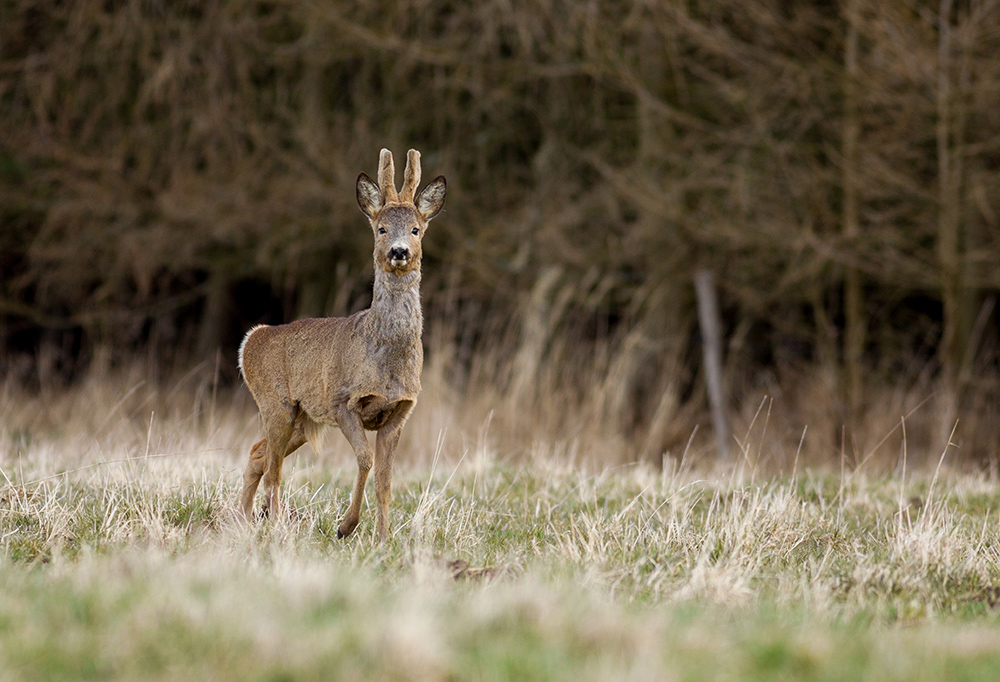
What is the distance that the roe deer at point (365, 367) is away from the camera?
5008 mm

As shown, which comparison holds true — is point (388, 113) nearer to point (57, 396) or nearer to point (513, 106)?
point (513, 106)

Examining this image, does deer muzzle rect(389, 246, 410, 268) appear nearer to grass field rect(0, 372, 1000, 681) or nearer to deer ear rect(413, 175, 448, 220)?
deer ear rect(413, 175, 448, 220)

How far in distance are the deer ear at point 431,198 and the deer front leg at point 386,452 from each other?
0.89 meters

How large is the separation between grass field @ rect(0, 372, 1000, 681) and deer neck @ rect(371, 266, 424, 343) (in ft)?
2.75

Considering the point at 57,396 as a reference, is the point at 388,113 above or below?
above

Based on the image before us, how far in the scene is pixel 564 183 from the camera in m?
13.8

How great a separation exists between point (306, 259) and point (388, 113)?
2.40m

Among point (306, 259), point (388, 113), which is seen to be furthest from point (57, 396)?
point (388, 113)

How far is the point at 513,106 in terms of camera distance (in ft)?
47.6

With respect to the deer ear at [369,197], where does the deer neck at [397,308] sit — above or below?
below

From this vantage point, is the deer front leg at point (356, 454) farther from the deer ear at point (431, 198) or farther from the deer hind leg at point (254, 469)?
the deer ear at point (431, 198)

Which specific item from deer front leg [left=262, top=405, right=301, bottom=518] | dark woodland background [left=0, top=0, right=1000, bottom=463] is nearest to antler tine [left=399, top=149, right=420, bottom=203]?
deer front leg [left=262, top=405, right=301, bottom=518]

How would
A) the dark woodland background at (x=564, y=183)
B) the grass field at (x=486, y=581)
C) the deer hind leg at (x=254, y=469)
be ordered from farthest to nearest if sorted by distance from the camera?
the dark woodland background at (x=564, y=183) < the deer hind leg at (x=254, y=469) < the grass field at (x=486, y=581)

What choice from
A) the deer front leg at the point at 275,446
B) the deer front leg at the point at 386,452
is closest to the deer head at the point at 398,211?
the deer front leg at the point at 386,452
